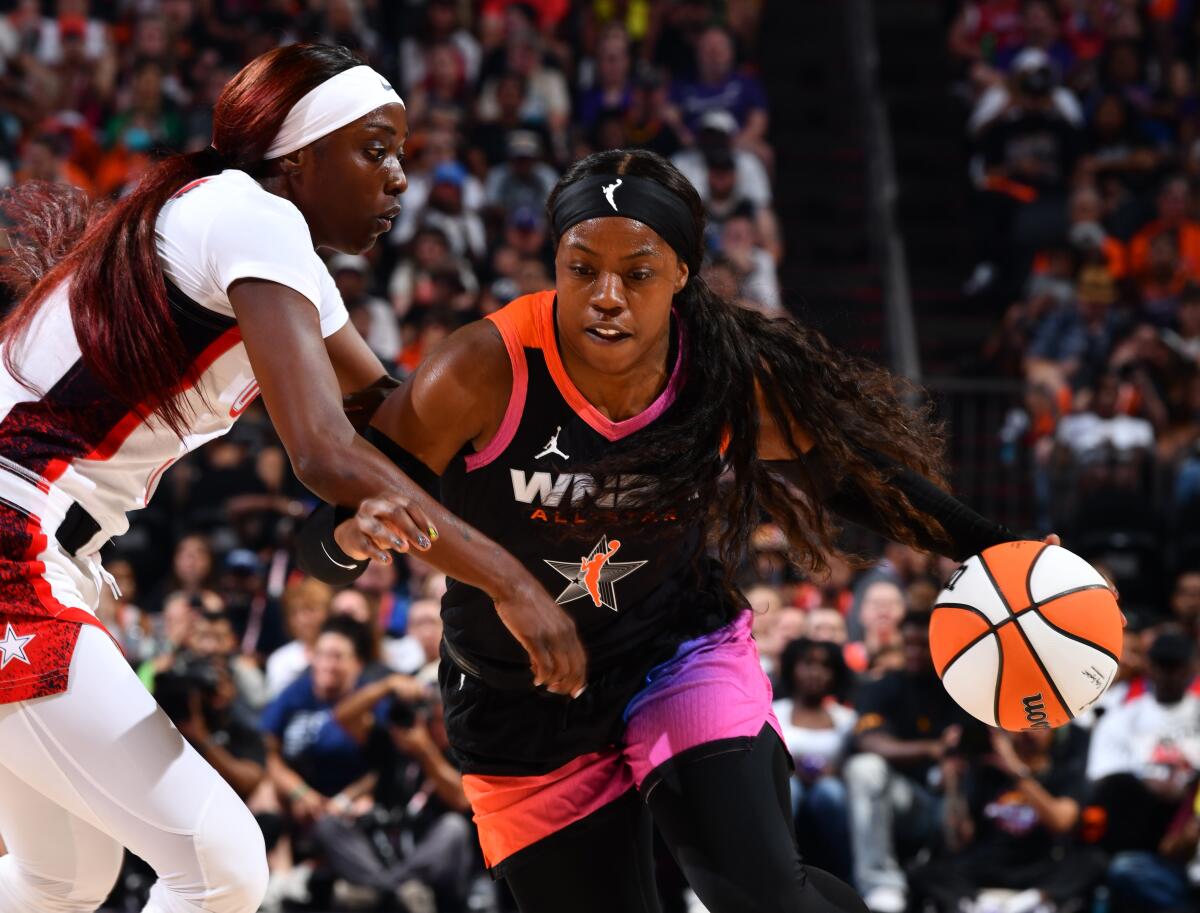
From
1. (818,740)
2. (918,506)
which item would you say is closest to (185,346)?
(918,506)

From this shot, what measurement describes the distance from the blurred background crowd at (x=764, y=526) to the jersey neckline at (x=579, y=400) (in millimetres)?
445

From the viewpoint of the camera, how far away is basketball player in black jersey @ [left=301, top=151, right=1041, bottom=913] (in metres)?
3.17

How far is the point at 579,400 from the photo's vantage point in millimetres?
3293

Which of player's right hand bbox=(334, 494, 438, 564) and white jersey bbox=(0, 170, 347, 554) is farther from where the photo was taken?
white jersey bbox=(0, 170, 347, 554)

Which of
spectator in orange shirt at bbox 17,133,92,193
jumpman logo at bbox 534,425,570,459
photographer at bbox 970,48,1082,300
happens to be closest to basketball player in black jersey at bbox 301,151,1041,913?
jumpman logo at bbox 534,425,570,459

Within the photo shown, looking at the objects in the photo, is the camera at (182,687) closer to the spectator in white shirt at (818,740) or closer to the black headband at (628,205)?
the spectator in white shirt at (818,740)

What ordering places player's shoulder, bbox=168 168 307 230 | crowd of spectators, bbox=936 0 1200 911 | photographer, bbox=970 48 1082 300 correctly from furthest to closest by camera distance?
photographer, bbox=970 48 1082 300 < crowd of spectators, bbox=936 0 1200 911 < player's shoulder, bbox=168 168 307 230

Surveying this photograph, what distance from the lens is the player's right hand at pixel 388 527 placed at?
101 inches

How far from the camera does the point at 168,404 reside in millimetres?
Result: 2867

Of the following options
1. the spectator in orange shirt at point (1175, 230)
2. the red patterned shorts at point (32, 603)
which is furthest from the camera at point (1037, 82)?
the red patterned shorts at point (32, 603)

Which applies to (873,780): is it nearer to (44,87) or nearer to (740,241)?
(740,241)

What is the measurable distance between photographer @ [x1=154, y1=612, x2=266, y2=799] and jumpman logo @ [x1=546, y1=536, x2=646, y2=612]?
426cm

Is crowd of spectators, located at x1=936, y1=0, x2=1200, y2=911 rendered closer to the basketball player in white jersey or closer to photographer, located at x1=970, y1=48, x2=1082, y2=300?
photographer, located at x1=970, y1=48, x2=1082, y2=300

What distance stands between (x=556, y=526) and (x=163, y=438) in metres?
0.81
